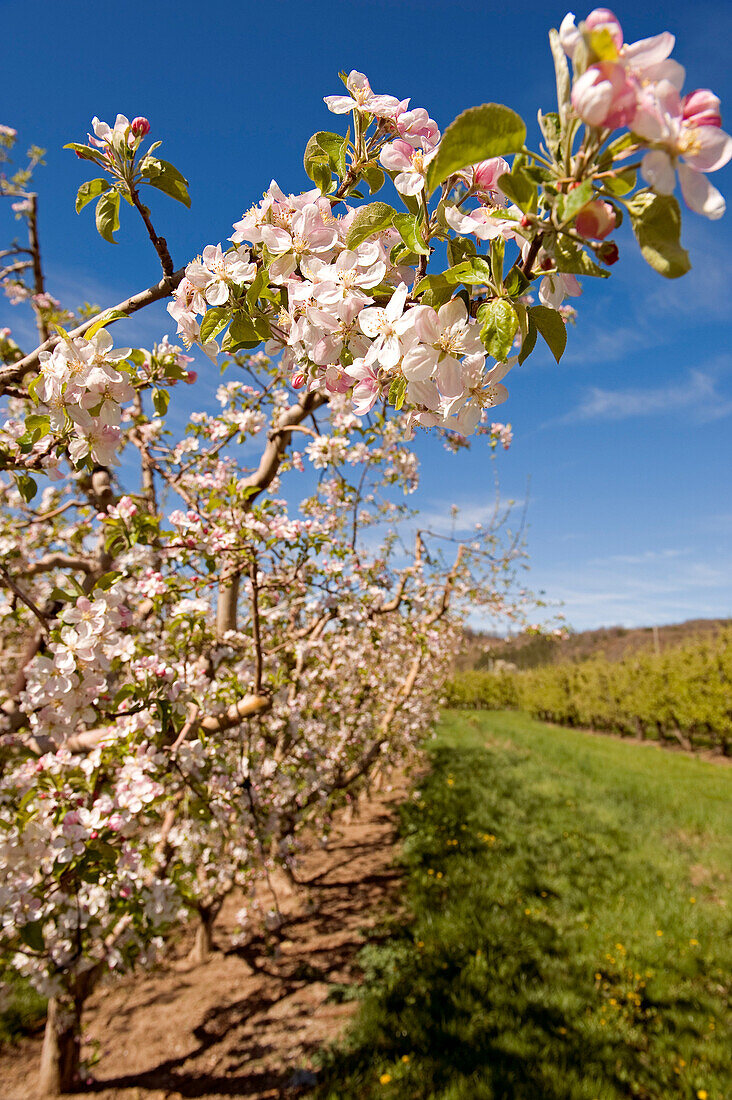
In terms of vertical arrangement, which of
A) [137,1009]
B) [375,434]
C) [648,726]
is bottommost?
[648,726]

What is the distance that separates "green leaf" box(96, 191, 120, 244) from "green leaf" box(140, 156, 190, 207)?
77 millimetres

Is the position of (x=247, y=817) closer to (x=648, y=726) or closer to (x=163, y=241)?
(x=163, y=241)

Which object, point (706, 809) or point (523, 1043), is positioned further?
point (706, 809)

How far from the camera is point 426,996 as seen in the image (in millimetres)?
4215

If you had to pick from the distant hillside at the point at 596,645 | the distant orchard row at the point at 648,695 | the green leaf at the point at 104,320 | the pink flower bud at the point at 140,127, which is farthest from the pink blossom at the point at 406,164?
the distant hillside at the point at 596,645

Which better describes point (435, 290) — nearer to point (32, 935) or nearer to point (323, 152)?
point (323, 152)

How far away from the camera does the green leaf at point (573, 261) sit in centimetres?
68

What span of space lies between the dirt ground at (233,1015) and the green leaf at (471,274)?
4.70 metres

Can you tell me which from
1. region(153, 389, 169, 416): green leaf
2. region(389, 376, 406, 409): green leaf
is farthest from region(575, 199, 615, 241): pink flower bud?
region(153, 389, 169, 416): green leaf

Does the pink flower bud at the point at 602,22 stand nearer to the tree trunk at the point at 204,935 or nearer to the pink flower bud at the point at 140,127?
the pink flower bud at the point at 140,127

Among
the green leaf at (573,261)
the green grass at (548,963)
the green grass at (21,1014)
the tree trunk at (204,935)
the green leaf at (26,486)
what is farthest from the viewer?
the tree trunk at (204,935)

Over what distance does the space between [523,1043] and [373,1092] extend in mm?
1122

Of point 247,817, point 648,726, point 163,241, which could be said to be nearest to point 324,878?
point 247,817

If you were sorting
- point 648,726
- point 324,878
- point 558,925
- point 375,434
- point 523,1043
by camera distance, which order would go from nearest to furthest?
point 523,1043
point 375,434
point 558,925
point 324,878
point 648,726
